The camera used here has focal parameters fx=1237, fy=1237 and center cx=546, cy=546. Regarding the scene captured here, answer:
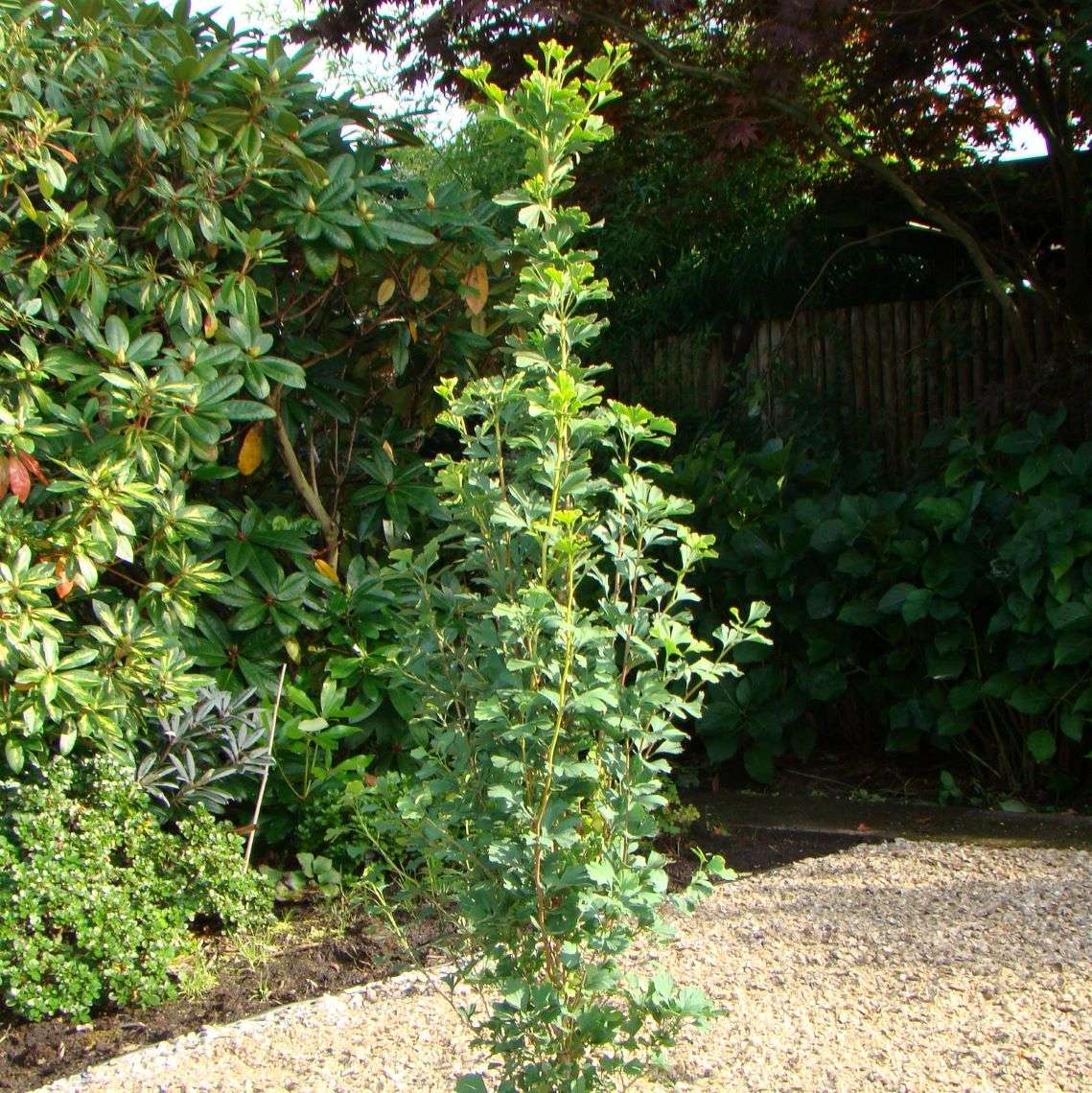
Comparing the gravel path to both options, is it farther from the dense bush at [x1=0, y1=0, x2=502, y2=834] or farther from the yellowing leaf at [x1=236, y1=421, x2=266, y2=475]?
the yellowing leaf at [x1=236, y1=421, x2=266, y2=475]

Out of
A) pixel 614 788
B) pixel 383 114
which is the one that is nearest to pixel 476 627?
pixel 614 788

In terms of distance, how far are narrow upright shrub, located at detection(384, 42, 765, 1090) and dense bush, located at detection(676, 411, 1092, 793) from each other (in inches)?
117

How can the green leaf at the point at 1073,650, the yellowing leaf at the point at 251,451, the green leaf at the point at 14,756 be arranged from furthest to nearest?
the green leaf at the point at 1073,650 → the yellowing leaf at the point at 251,451 → the green leaf at the point at 14,756

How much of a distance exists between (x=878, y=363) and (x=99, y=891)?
5409mm

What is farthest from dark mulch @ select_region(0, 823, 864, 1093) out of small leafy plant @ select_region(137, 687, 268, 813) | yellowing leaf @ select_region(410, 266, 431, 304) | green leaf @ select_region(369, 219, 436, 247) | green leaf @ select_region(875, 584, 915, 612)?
green leaf @ select_region(369, 219, 436, 247)

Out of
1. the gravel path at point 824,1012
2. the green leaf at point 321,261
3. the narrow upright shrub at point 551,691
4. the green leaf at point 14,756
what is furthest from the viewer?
the green leaf at point 321,261

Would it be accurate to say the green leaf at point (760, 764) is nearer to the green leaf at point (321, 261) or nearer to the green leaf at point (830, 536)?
the green leaf at point (830, 536)

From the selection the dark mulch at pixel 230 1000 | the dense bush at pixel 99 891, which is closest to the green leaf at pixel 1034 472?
the dark mulch at pixel 230 1000

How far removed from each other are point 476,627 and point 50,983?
182 cm

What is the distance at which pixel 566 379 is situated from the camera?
191cm

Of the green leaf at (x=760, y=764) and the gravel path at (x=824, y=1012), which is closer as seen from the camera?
the gravel path at (x=824, y=1012)

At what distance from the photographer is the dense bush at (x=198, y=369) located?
3391mm

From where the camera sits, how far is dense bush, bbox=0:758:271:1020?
303 centimetres

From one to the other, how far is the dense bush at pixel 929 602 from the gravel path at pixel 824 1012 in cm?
126
